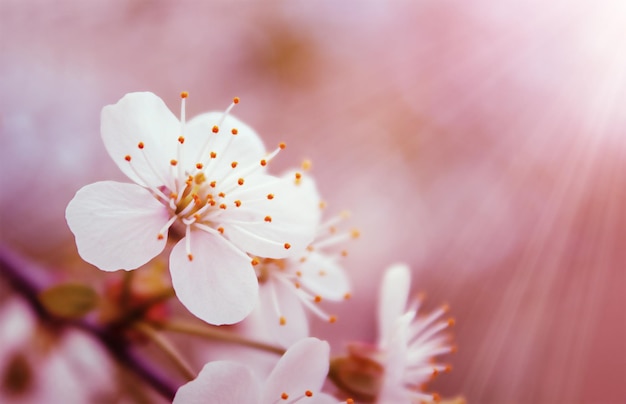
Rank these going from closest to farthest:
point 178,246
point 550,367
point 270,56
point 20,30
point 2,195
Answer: point 178,246
point 2,195
point 20,30
point 550,367
point 270,56

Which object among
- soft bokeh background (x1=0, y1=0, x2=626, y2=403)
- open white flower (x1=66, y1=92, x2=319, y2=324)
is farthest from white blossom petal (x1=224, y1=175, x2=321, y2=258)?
soft bokeh background (x1=0, y1=0, x2=626, y2=403)

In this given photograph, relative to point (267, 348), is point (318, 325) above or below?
above

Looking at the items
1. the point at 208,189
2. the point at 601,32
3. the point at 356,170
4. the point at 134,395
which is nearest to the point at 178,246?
the point at 208,189

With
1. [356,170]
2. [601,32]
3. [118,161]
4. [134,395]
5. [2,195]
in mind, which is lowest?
[134,395]

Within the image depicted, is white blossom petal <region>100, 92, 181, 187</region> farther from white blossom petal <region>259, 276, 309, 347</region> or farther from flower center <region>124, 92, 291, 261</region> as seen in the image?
white blossom petal <region>259, 276, 309, 347</region>

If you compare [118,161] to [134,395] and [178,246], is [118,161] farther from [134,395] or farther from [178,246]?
[134,395]

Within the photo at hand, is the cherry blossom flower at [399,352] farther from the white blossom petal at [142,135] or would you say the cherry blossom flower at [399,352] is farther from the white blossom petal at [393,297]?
the white blossom petal at [142,135]

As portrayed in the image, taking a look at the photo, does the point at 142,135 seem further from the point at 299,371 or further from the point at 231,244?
the point at 299,371
